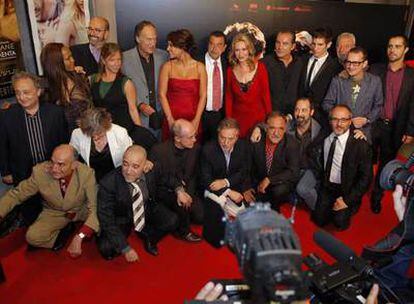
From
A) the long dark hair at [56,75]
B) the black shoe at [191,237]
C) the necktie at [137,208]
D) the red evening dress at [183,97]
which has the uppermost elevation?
the long dark hair at [56,75]

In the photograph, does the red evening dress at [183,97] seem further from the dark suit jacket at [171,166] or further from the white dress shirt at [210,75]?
the dark suit jacket at [171,166]

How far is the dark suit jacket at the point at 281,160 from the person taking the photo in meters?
3.71

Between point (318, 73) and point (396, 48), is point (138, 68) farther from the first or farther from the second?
point (396, 48)

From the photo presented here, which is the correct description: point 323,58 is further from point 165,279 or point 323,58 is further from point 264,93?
point 165,279

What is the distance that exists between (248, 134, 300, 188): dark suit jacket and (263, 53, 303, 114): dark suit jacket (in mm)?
493

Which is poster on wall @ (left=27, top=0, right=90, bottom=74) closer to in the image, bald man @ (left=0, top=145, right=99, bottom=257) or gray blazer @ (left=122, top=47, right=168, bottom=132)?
gray blazer @ (left=122, top=47, right=168, bottom=132)

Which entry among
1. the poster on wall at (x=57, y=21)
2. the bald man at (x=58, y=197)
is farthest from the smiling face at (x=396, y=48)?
the poster on wall at (x=57, y=21)

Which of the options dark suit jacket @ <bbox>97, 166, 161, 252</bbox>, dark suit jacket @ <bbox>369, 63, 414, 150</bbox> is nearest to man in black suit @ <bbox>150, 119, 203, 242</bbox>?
dark suit jacket @ <bbox>97, 166, 161, 252</bbox>

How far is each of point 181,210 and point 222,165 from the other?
1.87 feet

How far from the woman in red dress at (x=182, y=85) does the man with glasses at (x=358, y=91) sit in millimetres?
1285

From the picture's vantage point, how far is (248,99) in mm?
3861

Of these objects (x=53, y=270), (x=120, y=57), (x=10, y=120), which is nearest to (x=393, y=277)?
(x=53, y=270)

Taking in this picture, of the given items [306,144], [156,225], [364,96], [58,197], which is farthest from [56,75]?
[364,96]

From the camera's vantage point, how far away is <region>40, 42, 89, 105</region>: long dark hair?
10.4 feet
